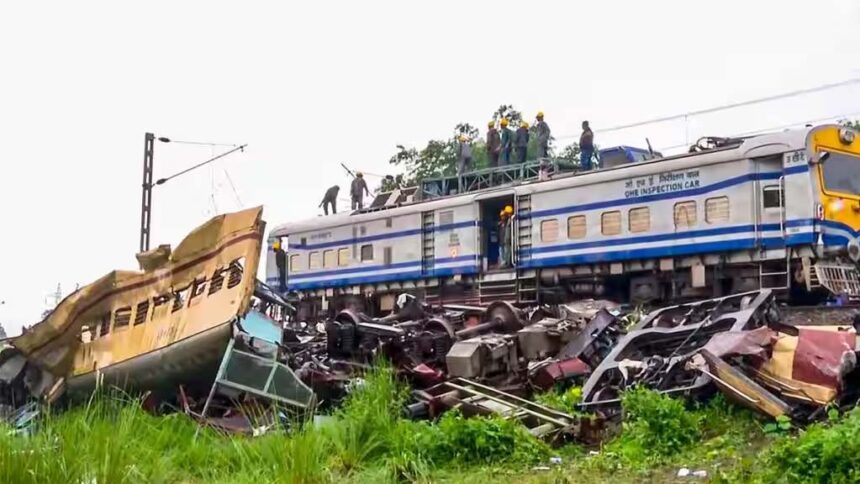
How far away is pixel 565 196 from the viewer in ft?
60.6

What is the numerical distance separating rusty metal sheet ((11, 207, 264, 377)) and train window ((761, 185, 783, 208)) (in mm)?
9031

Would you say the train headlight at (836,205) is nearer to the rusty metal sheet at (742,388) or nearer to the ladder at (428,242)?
the rusty metal sheet at (742,388)

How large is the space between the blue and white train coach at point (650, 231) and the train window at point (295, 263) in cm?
306

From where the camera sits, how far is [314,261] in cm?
2534

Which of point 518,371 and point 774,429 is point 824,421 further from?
point 518,371

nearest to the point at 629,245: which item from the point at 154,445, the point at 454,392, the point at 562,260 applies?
the point at 562,260

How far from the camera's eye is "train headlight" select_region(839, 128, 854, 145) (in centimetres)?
1567

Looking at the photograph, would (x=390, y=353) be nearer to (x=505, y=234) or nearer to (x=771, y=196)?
(x=771, y=196)

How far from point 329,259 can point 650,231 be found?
10473mm

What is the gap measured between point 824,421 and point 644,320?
3.66 metres

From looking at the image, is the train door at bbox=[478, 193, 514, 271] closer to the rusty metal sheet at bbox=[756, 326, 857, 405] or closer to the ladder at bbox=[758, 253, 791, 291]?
the ladder at bbox=[758, 253, 791, 291]

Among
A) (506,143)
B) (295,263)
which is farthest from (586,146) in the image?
(295,263)

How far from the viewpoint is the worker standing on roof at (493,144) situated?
2219 centimetres

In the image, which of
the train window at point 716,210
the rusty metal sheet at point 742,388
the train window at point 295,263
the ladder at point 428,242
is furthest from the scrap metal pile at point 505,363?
the train window at point 295,263
